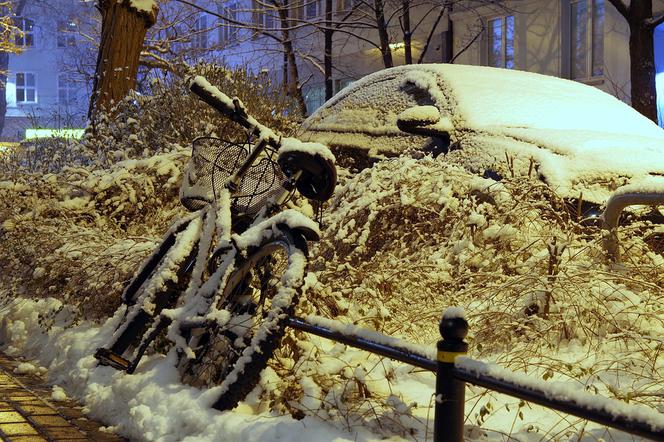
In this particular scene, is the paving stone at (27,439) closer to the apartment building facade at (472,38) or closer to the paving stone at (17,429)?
the paving stone at (17,429)

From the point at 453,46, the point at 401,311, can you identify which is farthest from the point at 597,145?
the point at 453,46

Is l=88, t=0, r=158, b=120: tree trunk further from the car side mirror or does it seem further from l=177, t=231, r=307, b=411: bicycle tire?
l=177, t=231, r=307, b=411: bicycle tire

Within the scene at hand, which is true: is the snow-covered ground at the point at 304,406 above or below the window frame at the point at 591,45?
below

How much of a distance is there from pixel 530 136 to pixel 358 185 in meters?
1.36

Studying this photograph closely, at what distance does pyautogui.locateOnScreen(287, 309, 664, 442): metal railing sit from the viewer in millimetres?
2521

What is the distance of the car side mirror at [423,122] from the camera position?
7148mm

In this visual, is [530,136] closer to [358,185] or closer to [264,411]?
[358,185]

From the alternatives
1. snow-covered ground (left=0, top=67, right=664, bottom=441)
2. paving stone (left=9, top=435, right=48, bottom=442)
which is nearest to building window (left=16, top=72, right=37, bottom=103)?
snow-covered ground (left=0, top=67, right=664, bottom=441)

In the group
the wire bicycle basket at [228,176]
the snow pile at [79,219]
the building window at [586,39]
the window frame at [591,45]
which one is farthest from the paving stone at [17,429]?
the building window at [586,39]

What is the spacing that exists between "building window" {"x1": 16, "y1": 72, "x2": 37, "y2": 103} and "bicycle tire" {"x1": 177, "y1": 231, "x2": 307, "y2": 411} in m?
55.6

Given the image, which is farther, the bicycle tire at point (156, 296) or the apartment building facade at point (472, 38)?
the apartment building facade at point (472, 38)

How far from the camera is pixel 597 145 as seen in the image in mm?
6797

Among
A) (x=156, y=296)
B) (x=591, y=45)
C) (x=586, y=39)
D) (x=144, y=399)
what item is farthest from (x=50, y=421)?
(x=586, y=39)

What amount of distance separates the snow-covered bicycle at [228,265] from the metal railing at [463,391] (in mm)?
694
